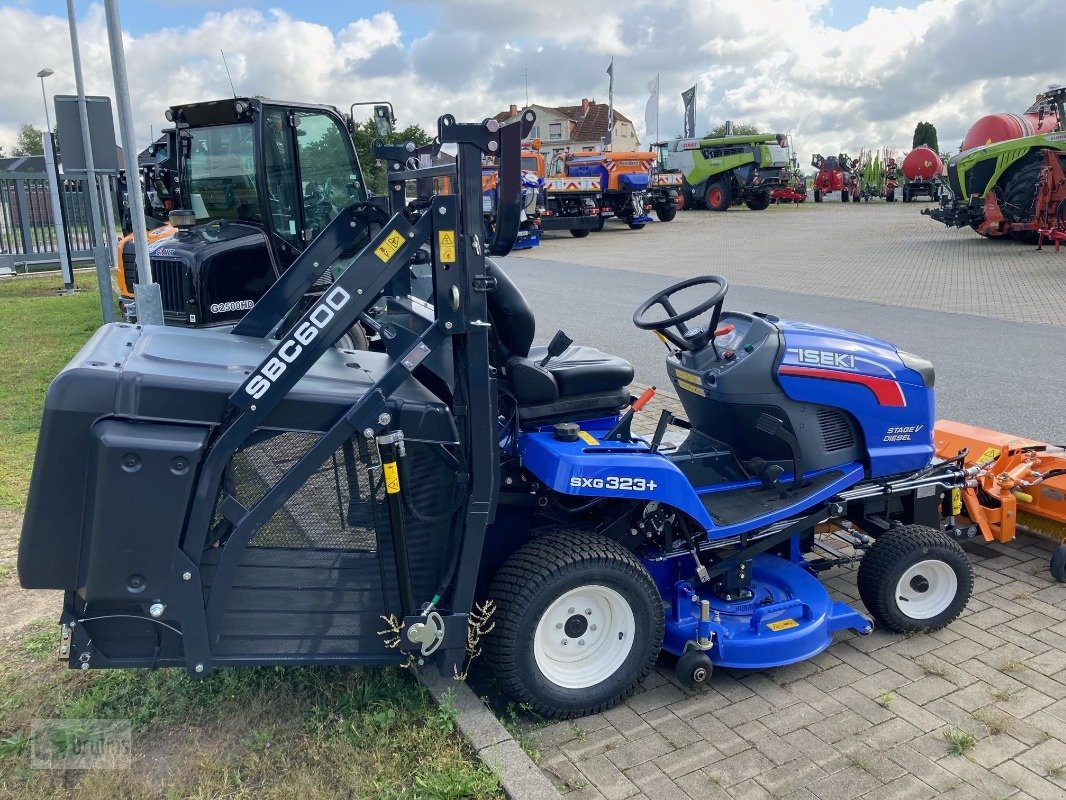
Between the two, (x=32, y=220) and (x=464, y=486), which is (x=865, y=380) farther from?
(x=32, y=220)

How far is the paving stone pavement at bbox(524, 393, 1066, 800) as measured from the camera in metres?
2.90

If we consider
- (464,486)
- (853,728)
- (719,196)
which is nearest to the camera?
(464,486)

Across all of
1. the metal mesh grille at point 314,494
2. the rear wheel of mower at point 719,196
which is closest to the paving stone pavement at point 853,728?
the metal mesh grille at point 314,494

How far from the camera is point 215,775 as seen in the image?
114 inches

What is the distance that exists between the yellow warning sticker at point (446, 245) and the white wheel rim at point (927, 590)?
92.2 inches

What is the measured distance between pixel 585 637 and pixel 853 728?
97cm

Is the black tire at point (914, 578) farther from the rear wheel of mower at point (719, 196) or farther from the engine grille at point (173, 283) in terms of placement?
the rear wheel of mower at point (719, 196)

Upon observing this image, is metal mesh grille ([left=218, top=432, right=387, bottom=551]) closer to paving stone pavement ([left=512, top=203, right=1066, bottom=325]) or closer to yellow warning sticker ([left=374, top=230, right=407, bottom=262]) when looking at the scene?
yellow warning sticker ([left=374, top=230, right=407, bottom=262])

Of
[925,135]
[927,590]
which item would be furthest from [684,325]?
[925,135]

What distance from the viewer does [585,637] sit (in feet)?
10.9

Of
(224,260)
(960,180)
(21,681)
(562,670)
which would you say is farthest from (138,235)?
(960,180)

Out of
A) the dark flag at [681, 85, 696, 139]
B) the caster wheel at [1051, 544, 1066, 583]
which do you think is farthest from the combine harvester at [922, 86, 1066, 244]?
the dark flag at [681, 85, 696, 139]

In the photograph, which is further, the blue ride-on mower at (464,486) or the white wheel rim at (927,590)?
the white wheel rim at (927,590)

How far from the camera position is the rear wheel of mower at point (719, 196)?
3172cm
